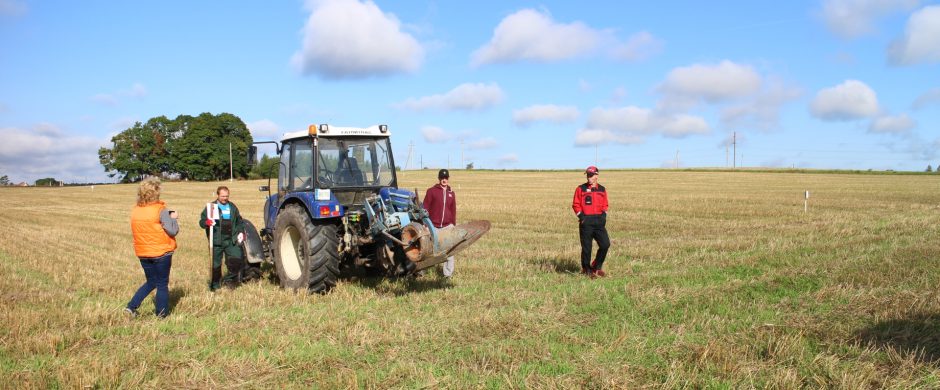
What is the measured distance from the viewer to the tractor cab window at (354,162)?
8367 mm

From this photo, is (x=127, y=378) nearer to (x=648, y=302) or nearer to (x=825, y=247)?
(x=648, y=302)

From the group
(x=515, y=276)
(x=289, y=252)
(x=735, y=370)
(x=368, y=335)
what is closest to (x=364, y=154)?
(x=289, y=252)

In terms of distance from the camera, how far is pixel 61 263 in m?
10.6

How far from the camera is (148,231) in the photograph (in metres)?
6.57

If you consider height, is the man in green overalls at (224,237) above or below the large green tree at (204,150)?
below

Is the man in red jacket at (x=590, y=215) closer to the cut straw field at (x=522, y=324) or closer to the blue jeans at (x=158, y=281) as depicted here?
the cut straw field at (x=522, y=324)

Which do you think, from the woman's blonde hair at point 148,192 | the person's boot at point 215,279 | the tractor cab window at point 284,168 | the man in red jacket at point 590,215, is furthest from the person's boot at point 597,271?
the woman's blonde hair at point 148,192

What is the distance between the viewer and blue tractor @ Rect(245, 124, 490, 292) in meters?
7.14

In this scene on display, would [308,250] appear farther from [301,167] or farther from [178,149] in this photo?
[178,149]

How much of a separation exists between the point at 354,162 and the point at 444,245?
217 cm

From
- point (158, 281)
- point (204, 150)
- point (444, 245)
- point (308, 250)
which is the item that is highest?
point (204, 150)

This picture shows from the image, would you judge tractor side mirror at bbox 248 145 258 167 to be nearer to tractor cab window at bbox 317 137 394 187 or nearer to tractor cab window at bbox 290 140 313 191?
tractor cab window at bbox 290 140 313 191

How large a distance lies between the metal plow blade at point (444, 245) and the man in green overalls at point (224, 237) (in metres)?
2.83

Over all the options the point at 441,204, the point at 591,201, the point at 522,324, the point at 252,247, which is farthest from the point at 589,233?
the point at 252,247
